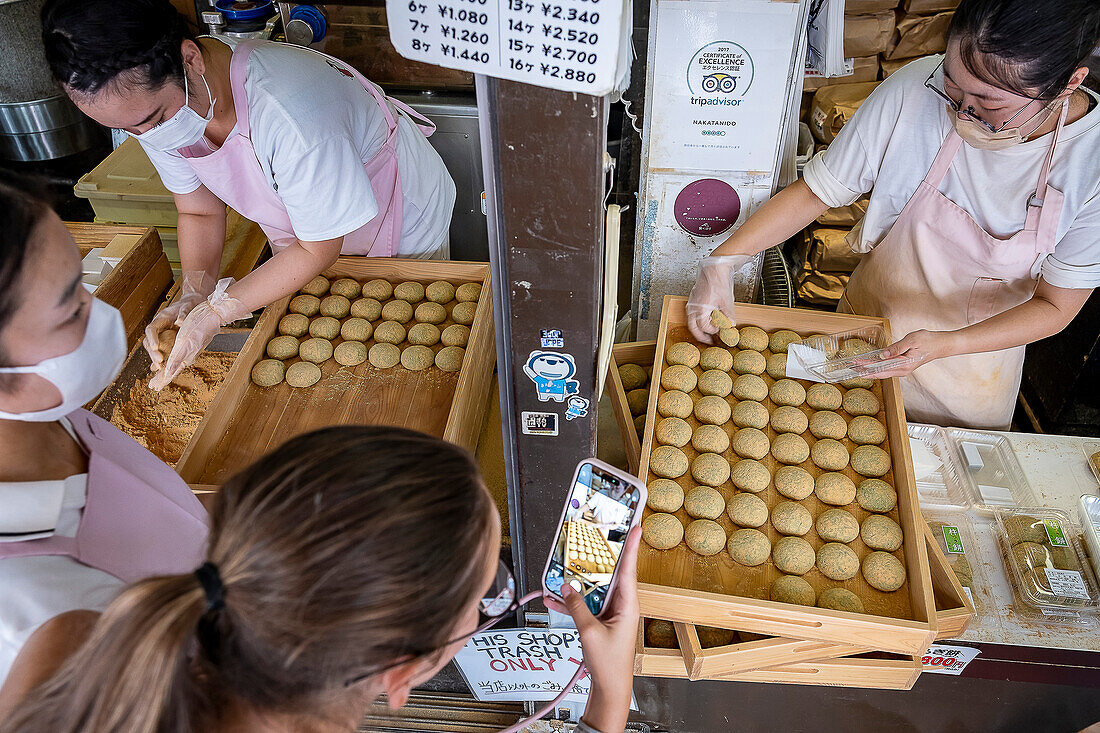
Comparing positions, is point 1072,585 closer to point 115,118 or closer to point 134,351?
point 115,118

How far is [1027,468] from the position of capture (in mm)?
1927

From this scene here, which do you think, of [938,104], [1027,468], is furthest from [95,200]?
[1027,468]

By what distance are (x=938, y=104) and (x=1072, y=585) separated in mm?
1175

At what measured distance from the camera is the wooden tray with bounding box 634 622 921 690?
5.20 feet

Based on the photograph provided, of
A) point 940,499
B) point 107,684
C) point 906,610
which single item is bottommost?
point 940,499

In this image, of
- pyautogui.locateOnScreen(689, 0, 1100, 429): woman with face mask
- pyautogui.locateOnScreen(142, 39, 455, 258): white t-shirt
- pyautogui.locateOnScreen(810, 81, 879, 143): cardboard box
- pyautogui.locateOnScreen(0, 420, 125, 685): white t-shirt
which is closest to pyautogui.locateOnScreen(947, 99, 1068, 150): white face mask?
pyautogui.locateOnScreen(689, 0, 1100, 429): woman with face mask

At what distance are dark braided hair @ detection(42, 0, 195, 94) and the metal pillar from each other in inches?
36.0

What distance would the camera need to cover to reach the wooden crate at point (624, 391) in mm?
1820

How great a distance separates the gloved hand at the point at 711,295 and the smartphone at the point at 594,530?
850 millimetres

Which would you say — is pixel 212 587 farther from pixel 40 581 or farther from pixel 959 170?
pixel 959 170

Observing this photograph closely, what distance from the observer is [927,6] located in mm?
3285

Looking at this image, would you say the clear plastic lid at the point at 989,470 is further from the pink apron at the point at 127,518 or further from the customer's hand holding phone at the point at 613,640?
the pink apron at the point at 127,518

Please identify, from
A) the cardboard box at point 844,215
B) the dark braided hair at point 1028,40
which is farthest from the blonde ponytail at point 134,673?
the cardboard box at point 844,215

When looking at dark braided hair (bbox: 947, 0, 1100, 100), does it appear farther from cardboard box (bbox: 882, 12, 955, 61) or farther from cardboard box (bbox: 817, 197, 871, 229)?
cardboard box (bbox: 882, 12, 955, 61)
